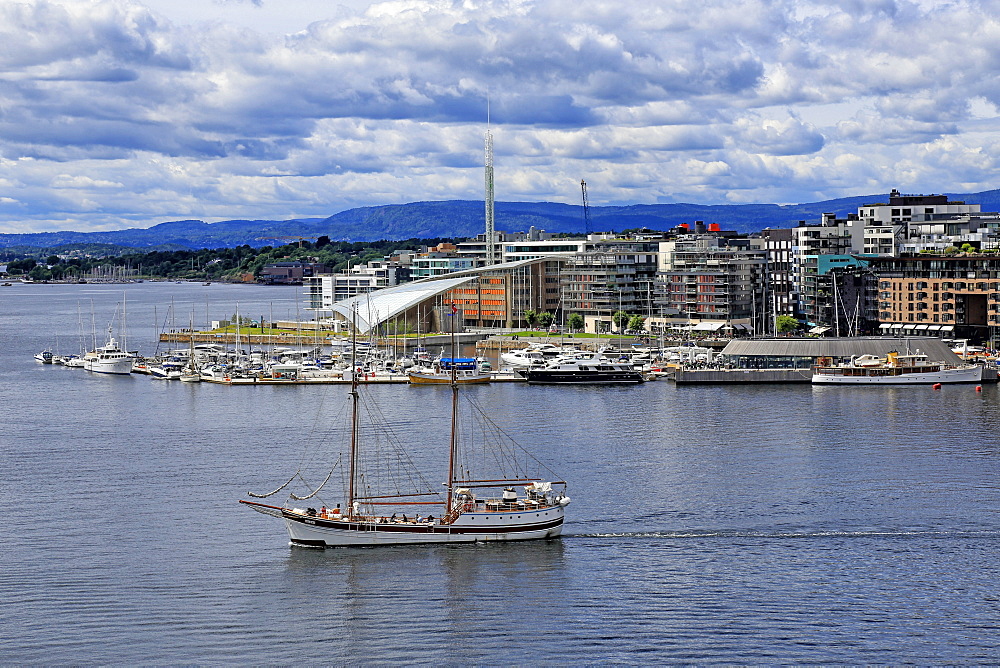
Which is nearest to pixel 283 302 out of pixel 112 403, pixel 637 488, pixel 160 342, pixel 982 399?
pixel 160 342

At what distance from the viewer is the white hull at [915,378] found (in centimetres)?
5447

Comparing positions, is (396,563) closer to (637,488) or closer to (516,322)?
(637,488)

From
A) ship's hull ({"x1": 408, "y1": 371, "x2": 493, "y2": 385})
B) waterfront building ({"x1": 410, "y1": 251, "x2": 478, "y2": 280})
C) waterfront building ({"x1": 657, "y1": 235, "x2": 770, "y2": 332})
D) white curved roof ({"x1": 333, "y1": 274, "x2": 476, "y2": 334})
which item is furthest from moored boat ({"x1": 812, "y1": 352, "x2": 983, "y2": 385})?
waterfront building ({"x1": 410, "y1": 251, "x2": 478, "y2": 280})

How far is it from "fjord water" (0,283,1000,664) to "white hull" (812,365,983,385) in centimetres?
1212

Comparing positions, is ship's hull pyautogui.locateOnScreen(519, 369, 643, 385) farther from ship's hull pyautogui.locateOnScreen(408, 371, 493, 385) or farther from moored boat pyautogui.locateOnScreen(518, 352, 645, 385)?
ship's hull pyautogui.locateOnScreen(408, 371, 493, 385)

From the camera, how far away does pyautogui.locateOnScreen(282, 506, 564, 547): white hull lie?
25.9 m

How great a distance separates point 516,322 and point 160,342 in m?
19.9

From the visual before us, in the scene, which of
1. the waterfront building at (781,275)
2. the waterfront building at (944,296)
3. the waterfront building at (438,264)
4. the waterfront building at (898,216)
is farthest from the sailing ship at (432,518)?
the waterfront building at (438,264)

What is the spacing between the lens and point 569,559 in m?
24.9

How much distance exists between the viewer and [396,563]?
981 inches

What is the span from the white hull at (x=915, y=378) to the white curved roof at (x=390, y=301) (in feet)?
87.3

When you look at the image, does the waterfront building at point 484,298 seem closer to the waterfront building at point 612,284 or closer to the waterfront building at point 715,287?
the waterfront building at point 612,284

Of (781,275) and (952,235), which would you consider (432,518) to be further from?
(781,275)

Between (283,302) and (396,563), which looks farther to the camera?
(283,302)
